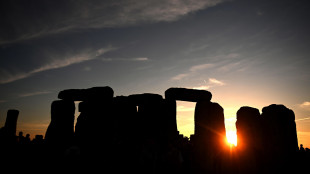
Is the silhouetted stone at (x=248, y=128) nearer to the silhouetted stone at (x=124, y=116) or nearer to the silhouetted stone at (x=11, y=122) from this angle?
the silhouetted stone at (x=124, y=116)

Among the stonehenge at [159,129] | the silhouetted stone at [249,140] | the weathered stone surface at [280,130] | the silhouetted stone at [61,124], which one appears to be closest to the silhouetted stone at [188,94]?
the stonehenge at [159,129]

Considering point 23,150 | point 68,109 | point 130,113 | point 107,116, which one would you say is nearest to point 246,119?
point 130,113

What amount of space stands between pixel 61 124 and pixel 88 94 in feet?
6.75

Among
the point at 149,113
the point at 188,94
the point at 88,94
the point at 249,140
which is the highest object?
the point at 88,94

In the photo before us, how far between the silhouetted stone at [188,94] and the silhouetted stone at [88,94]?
3073 mm

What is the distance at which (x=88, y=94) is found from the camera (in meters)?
12.4

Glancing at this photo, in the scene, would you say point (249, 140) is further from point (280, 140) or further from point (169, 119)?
point (169, 119)

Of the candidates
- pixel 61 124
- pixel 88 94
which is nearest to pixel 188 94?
pixel 88 94

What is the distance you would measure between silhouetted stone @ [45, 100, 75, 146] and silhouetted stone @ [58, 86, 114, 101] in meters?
0.40

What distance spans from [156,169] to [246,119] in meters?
4.24

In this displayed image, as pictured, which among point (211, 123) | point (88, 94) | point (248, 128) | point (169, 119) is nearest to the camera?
point (248, 128)

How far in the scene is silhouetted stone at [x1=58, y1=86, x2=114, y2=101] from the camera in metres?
12.1

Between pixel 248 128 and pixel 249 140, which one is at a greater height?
pixel 248 128

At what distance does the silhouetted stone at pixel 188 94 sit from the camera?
11.5 meters
